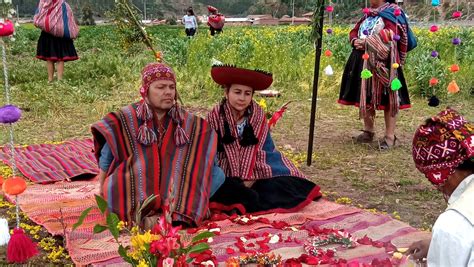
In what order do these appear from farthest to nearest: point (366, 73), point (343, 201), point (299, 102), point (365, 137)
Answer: point (299, 102), point (365, 137), point (366, 73), point (343, 201)

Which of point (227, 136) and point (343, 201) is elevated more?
point (227, 136)

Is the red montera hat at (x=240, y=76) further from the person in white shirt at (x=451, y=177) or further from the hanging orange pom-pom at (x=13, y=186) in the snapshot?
the person in white shirt at (x=451, y=177)

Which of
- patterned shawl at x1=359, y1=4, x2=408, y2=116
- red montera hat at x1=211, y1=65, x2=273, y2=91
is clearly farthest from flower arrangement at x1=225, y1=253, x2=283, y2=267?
patterned shawl at x1=359, y1=4, x2=408, y2=116

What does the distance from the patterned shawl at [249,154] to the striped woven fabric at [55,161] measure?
144cm

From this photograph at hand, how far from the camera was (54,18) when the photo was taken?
9297 millimetres

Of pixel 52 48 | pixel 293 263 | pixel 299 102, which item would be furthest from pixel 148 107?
pixel 52 48

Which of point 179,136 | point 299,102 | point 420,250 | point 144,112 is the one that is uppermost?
point 144,112

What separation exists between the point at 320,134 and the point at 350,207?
9.06 feet

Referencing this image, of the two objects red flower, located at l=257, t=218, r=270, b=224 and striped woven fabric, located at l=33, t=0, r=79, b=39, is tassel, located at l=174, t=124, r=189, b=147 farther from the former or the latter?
striped woven fabric, located at l=33, t=0, r=79, b=39

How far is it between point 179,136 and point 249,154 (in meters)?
0.64

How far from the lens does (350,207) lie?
166 inches

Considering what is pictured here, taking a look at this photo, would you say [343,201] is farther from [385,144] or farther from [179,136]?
[385,144]

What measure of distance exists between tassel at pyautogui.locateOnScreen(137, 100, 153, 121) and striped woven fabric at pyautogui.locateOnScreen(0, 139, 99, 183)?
147cm

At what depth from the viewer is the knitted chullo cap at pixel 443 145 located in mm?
1919
